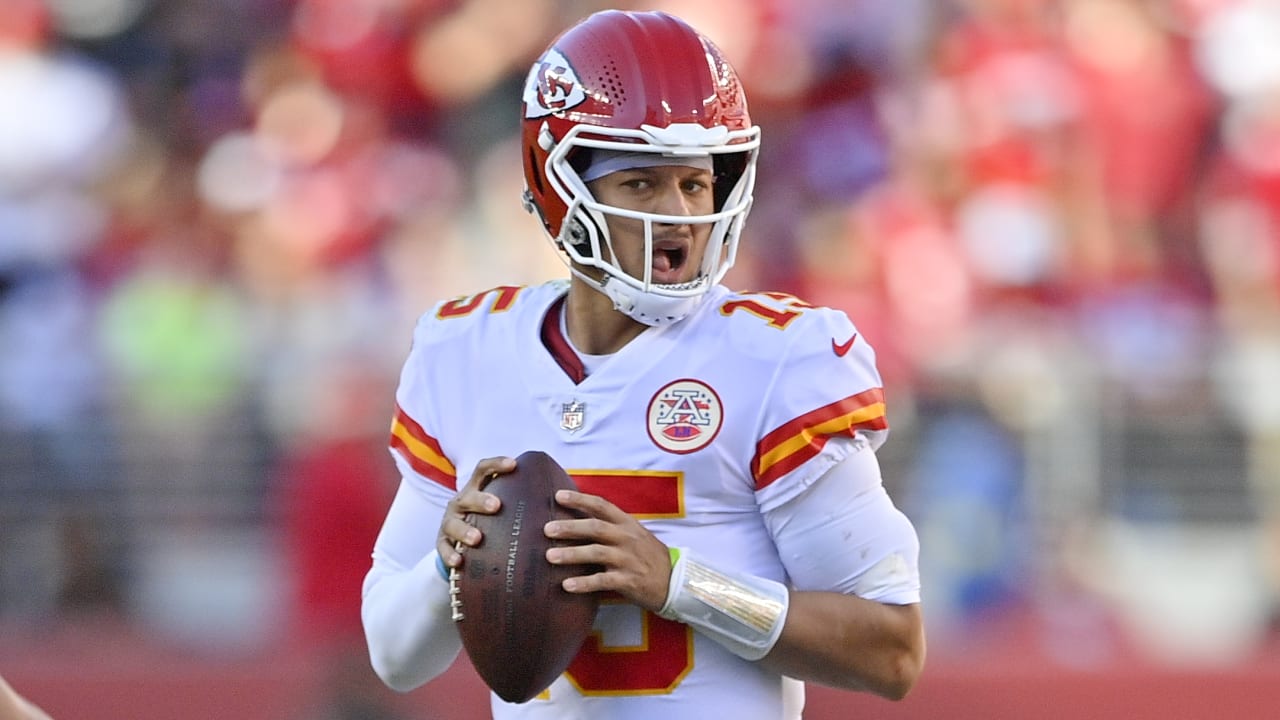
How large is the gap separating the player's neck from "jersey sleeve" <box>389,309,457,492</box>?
0.62ft

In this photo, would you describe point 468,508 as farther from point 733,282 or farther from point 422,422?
point 733,282

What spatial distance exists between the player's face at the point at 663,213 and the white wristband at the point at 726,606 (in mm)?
375

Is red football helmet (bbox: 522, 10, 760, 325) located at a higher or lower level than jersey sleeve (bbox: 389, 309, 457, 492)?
higher

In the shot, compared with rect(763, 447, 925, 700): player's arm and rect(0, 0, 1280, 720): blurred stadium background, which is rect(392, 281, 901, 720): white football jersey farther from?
rect(0, 0, 1280, 720): blurred stadium background

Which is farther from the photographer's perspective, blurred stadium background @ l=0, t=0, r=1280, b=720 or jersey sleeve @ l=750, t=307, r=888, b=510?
blurred stadium background @ l=0, t=0, r=1280, b=720

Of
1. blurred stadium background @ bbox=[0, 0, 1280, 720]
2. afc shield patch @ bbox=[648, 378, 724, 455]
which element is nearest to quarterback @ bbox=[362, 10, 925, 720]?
afc shield patch @ bbox=[648, 378, 724, 455]

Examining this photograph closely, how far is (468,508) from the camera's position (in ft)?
7.04

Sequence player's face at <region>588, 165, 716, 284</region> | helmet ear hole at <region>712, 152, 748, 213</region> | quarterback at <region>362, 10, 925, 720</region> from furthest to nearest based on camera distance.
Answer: helmet ear hole at <region>712, 152, 748, 213</region> < player's face at <region>588, 165, 716, 284</region> < quarterback at <region>362, 10, 925, 720</region>

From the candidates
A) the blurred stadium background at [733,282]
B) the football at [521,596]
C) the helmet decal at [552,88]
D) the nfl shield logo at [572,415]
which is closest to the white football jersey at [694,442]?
the nfl shield logo at [572,415]

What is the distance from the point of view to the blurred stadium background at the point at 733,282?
19.1 ft

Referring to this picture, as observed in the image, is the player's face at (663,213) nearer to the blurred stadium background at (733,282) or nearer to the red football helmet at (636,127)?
the red football helmet at (636,127)

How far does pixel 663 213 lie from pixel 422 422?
0.44m

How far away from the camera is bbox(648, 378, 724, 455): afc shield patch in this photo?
7.21ft

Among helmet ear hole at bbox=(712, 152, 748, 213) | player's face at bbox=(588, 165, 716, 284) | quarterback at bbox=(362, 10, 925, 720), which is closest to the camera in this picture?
quarterback at bbox=(362, 10, 925, 720)
